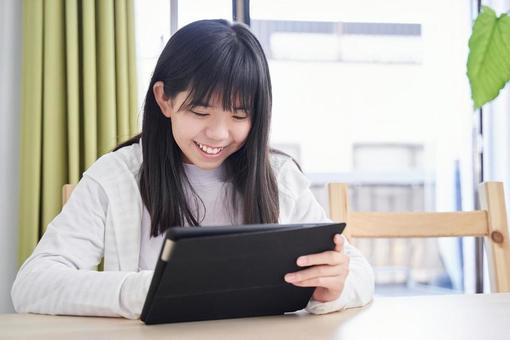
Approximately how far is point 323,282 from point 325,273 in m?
0.02

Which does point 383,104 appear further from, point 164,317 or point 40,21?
point 164,317

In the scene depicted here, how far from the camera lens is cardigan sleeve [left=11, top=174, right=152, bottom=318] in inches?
A: 35.0

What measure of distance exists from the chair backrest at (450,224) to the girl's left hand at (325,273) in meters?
0.35

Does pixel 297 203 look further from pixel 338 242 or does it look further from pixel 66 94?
pixel 66 94

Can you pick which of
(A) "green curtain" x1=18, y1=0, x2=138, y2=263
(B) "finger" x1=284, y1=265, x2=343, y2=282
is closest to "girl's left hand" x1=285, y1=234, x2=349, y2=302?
(B) "finger" x1=284, y1=265, x2=343, y2=282

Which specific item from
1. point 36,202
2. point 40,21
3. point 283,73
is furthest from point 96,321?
point 283,73

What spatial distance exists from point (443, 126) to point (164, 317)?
2489mm

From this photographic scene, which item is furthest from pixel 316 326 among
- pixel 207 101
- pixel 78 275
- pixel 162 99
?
pixel 162 99

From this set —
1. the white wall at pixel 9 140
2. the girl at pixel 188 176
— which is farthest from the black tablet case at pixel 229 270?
the white wall at pixel 9 140

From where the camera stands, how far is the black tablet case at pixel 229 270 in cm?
74

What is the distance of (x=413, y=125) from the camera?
3.24 m

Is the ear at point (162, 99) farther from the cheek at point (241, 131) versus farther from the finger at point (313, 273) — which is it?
the finger at point (313, 273)

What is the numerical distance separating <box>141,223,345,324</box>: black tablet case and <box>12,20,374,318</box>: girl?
0.17 metres

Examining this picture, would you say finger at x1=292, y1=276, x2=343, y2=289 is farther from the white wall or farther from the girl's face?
the white wall
